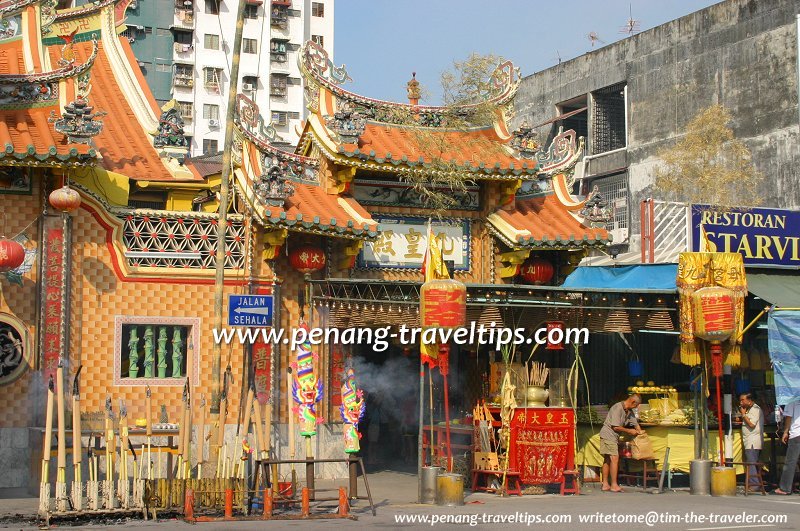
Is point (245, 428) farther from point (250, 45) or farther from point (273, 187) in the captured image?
point (250, 45)

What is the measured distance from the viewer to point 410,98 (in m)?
22.1

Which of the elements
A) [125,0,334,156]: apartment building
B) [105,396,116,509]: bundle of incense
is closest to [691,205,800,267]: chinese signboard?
[105,396,116,509]: bundle of incense

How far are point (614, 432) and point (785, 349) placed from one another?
3108 mm

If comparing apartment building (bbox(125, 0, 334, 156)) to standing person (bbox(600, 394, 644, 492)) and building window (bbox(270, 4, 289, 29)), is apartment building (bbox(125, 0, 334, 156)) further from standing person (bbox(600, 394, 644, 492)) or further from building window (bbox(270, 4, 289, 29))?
standing person (bbox(600, 394, 644, 492))

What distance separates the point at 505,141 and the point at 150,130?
7.09 metres

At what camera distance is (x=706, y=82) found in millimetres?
34000

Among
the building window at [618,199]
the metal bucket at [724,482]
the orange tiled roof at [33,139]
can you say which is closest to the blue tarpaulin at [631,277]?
the metal bucket at [724,482]

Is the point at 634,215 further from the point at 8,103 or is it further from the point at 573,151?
the point at 8,103

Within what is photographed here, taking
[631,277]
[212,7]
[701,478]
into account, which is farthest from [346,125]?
[212,7]

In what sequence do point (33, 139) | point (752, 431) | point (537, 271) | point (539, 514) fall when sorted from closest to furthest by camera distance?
point (539, 514), point (33, 139), point (752, 431), point (537, 271)

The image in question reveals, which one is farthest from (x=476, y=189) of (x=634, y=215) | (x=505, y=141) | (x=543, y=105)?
(x=543, y=105)

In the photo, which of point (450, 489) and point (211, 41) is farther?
point (211, 41)

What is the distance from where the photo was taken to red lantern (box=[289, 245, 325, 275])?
19.6 m

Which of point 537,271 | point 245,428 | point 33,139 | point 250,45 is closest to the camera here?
point 245,428
